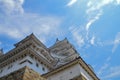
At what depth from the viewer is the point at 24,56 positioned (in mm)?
41094

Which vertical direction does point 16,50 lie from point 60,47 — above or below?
below

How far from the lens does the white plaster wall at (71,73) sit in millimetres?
27656

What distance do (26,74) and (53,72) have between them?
19.9 metres

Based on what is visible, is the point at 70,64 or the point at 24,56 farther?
the point at 24,56

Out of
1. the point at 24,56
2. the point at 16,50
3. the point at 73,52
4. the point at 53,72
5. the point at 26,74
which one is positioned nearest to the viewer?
the point at 26,74

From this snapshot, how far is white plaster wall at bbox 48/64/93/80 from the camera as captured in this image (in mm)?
27656

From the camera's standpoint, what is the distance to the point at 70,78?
90.5 feet

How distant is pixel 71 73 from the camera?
2800 centimetres

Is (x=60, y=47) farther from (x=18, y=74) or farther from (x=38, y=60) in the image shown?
(x=18, y=74)

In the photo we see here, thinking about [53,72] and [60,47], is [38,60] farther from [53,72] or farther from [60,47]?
[60,47]

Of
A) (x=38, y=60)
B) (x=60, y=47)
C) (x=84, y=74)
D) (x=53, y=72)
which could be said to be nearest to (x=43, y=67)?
(x=38, y=60)

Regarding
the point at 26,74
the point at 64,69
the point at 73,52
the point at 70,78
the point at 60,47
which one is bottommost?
the point at 26,74

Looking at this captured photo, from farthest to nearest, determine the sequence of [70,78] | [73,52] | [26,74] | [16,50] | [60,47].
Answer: [60,47]
[73,52]
[16,50]
[70,78]
[26,74]

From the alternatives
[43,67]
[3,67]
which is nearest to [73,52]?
[43,67]
